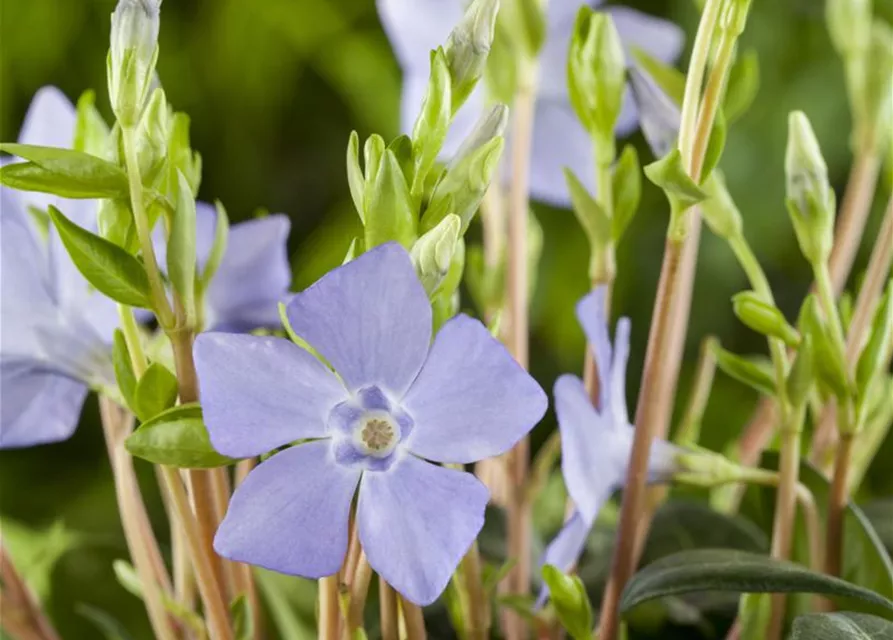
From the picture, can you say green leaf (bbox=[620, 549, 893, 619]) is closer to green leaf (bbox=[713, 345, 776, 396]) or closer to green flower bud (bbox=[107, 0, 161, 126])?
green leaf (bbox=[713, 345, 776, 396])

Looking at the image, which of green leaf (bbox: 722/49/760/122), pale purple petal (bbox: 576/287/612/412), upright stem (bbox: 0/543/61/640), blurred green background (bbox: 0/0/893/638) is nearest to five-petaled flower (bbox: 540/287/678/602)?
pale purple petal (bbox: 576/287/612/412)

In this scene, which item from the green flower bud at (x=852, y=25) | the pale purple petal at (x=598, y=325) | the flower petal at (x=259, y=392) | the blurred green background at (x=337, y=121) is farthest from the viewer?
the blurred green background at (x=337, y=121)

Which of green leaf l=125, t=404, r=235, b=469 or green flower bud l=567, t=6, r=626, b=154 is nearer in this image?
green leaf l=125, t=404, r=235, b=469

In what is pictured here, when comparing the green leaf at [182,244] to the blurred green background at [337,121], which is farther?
the blurred green background at [337,121]

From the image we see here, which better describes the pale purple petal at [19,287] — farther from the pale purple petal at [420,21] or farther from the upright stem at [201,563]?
the pale purple petal at [420,21]

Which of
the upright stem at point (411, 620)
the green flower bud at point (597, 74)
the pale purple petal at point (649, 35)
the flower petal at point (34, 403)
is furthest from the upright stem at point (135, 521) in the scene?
the pale purple petal at point (649, 35)

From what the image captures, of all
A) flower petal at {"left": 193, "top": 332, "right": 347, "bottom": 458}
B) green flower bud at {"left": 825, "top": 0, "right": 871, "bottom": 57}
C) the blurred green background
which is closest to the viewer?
flower petal at {"left": 193, "top": 332, "right": 347, "bottom": 458}

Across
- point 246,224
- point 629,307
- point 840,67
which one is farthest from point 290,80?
point 246,224

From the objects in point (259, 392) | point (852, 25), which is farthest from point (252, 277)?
point (852, 25)
